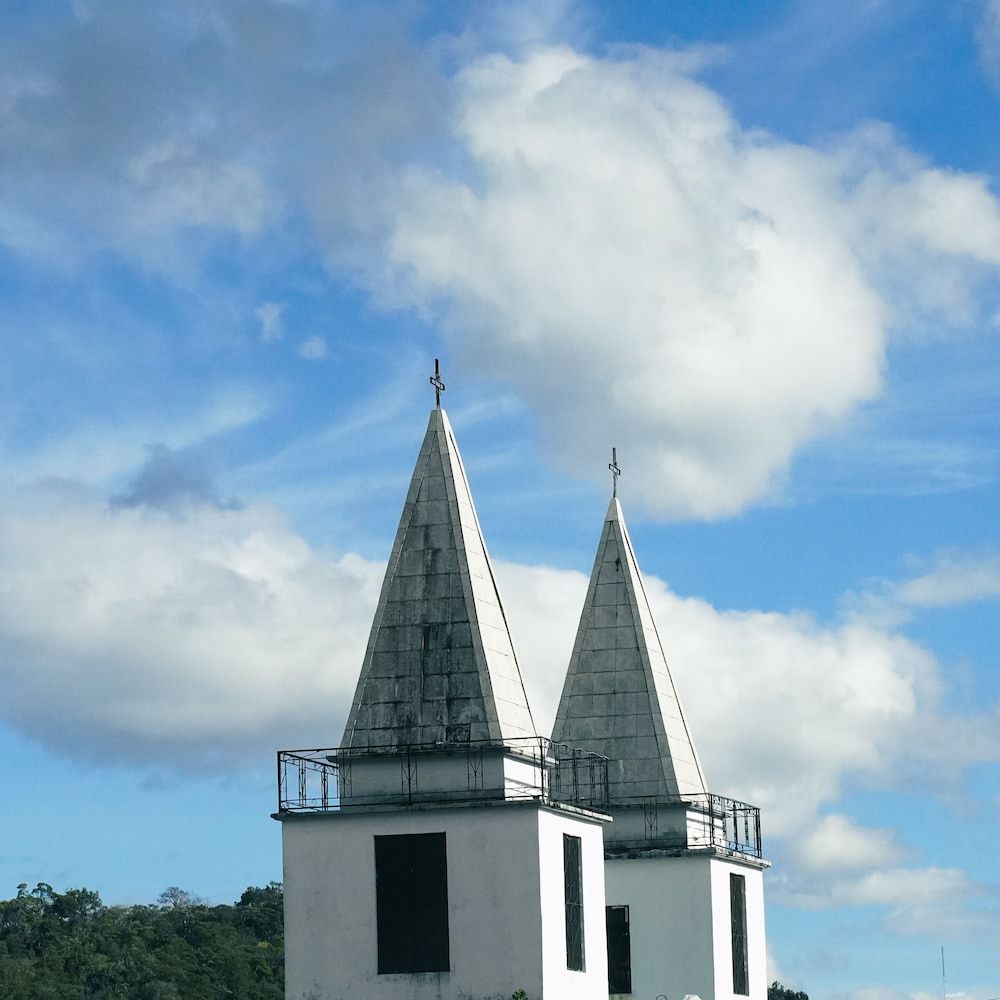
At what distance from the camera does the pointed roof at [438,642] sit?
42.5 m

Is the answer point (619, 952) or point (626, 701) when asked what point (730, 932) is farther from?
point (626, 701)

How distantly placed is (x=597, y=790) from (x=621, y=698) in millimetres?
2261

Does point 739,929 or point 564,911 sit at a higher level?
point 564,911

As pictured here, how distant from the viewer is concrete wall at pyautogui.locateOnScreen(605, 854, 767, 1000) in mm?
52375

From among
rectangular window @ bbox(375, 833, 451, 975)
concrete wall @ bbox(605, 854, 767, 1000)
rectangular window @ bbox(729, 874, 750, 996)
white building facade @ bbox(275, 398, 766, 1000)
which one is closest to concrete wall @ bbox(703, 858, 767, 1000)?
concrete wall @ bbox(605, 854, 767, 1000)

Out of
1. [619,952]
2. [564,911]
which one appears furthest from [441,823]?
[619,952]

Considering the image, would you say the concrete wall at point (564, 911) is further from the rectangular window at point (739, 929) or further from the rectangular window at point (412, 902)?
the rectangular window at point (739, 929)

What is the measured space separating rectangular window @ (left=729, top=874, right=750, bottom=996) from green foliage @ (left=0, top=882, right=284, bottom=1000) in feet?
198

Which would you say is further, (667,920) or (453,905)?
(667,920)

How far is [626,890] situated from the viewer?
53.1 meters

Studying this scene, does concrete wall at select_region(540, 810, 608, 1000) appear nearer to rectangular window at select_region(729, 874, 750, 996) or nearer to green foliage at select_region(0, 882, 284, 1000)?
rectangular window at select_region(729, 874, 750, 996)

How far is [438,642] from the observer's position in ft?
141

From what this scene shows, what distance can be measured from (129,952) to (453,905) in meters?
77.4

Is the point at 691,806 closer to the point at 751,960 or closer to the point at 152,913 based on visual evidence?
the point at 751,960
